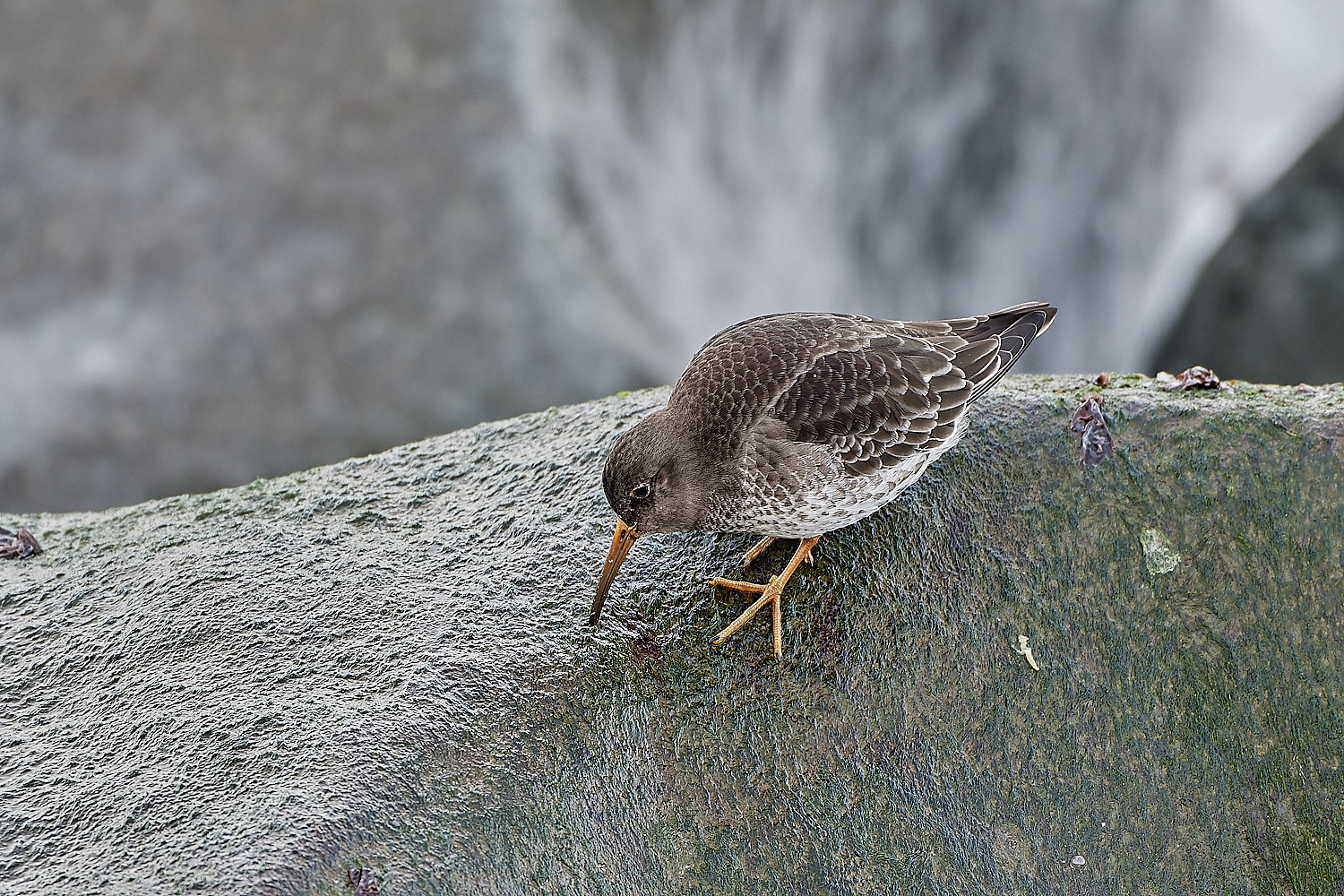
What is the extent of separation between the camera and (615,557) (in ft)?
12.7

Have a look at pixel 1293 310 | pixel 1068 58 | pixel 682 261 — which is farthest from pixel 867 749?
pixel 1068 58

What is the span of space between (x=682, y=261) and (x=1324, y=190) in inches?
231

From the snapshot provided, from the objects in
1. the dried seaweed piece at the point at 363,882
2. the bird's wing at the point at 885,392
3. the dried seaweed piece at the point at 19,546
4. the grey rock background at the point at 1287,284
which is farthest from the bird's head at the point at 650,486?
the grey rock background at the point at 1287,284

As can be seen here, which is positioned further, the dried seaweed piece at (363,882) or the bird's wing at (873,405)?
the bird's wing at (873,405)

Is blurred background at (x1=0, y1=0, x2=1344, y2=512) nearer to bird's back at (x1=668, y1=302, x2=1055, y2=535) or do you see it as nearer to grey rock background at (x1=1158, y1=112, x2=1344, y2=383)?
grey rock background at (x1=1158, y1=112, x2=1344, y2=383)

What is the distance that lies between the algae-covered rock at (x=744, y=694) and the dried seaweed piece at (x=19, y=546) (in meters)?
0.12

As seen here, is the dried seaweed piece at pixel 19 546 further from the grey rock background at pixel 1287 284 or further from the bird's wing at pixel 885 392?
the grey rock background at pixel 1287 284

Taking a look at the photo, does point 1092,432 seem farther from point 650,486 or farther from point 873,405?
point 650,486

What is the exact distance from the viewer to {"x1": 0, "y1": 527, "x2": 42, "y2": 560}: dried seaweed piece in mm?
4438

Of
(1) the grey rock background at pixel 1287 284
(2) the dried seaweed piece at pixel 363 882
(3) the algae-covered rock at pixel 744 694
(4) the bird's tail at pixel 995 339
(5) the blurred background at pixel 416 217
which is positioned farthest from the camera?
(1) the grey rock background at pixel 1287 284

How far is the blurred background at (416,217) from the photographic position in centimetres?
799

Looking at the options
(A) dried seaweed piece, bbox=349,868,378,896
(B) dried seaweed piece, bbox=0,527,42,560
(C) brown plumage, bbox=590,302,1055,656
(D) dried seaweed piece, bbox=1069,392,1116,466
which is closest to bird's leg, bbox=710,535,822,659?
(C) brown plumage, bbox=590,302,1055,656

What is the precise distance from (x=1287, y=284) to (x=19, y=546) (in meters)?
9.92

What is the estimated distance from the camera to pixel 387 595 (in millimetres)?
4004
